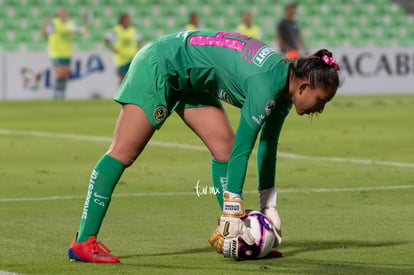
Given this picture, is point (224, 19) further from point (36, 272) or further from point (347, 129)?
point (36, 272)

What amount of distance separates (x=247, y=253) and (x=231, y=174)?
67 centimetres

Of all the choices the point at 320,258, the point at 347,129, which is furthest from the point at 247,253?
the point at 347,129

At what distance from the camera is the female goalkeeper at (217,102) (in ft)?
21.6

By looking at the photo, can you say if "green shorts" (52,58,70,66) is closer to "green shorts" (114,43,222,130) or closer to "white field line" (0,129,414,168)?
"white field line" (0,129,414,168)

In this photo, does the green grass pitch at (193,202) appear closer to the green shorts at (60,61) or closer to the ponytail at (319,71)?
the ponytail at (319,71)

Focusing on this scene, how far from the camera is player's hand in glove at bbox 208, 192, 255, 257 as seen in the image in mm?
6613

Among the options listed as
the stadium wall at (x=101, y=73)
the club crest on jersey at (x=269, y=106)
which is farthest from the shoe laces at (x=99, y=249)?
the stadium wall at (x=101, y=73)

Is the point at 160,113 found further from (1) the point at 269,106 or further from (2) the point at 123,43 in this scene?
(2) the point at 123,43

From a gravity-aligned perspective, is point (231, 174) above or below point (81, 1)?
above

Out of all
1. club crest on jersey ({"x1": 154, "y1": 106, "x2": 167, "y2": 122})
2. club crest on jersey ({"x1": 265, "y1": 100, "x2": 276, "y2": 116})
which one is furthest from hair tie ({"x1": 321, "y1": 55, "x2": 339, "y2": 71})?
club crest on jersey ({"x1": 154, "y1": 106, "x2": 167, "y2": 122})

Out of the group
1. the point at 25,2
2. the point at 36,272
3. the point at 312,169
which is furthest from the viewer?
the point at 25,2

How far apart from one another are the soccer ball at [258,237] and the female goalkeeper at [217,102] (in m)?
0.11

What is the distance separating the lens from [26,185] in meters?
11.6

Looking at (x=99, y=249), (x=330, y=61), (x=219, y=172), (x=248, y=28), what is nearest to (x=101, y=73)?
(x=248, y=28)
